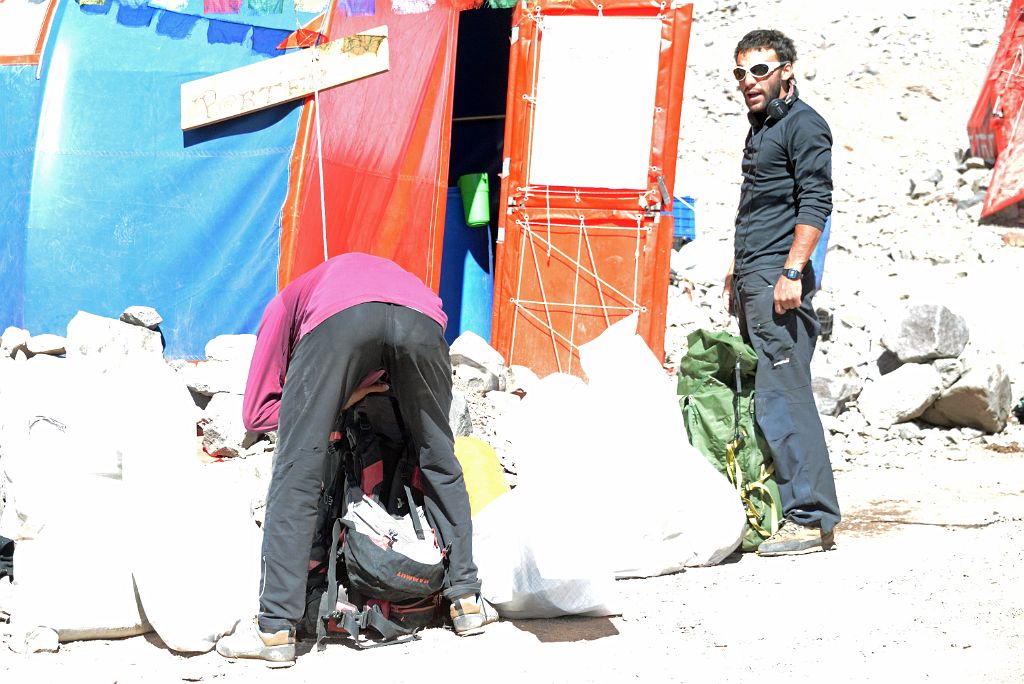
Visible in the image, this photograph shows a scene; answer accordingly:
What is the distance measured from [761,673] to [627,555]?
0.94m

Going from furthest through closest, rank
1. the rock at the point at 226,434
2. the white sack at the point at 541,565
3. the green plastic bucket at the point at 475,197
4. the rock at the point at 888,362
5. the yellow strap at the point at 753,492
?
1. the green plastic bucket at the point at 475,197
2. the rock at the point at 888,362
3. the rock at the point at 226,434
4. the yellow strap at the point at 753,492
5. the white sack at the point at 541,565

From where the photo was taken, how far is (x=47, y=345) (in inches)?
218

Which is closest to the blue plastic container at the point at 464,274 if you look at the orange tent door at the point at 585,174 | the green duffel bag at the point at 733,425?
the orange tent door at the point at 585,174

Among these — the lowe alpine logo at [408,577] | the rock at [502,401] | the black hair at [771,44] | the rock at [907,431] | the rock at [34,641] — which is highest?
the black hair at [771,44]

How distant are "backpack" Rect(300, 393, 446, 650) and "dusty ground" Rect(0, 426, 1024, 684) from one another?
0.09 m

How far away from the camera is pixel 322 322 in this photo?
3.11 m

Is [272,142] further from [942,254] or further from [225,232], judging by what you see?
[942,254]

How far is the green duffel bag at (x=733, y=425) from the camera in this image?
4324mm

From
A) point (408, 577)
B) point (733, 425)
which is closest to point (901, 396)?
point (733, 425)

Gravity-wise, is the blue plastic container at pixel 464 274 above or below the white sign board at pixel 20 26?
below

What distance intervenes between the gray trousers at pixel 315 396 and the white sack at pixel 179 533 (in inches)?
7.7

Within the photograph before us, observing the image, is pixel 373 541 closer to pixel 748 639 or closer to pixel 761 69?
pixel 748 639

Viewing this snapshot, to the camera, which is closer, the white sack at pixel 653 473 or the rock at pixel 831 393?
the white sack at pixel 653 473

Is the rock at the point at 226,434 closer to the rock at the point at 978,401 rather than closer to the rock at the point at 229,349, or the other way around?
the rock at the point at 229,349
